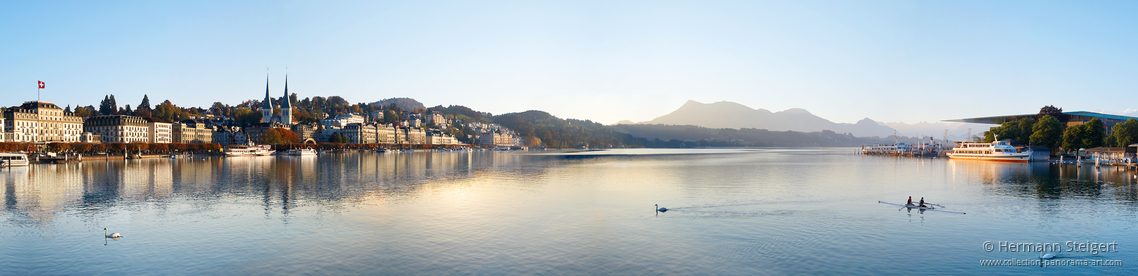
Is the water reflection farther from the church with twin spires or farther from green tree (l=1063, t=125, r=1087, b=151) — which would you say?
the church with twin spires

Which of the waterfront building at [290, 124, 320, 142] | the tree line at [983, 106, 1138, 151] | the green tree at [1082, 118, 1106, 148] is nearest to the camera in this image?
the tree line at [983, 106, 1138, 151]

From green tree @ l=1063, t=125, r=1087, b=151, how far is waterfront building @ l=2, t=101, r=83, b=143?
151 metres

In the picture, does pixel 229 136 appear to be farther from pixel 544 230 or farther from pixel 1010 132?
pixel 1010 132

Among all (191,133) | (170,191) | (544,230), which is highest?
(191,133)

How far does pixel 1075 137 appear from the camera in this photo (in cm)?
7450

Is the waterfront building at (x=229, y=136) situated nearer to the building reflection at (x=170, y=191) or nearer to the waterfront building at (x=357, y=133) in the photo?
→ the waterfront building at (x=357, y=133)

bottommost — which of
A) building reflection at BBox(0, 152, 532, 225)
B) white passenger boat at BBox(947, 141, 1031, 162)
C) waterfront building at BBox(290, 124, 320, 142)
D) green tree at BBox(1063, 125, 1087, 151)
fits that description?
building reflection at BBox(0, 152, 532, 225)

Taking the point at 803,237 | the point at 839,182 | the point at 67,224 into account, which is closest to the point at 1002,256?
the point at 803,237

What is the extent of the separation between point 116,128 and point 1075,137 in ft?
523

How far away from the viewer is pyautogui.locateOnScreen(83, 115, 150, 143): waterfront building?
123875 mm

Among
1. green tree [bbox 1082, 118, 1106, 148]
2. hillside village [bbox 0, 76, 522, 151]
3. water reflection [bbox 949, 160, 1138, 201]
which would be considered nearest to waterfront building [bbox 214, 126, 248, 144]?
hillside village [bbox 0, 76, 522, 151]

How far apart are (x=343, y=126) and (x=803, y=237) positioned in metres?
198

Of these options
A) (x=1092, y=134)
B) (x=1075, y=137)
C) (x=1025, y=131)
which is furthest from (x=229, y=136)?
(x=1092, y=134)

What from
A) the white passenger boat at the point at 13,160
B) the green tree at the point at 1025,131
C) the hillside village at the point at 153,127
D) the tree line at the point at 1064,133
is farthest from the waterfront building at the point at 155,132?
the green tree at the point at 1025,131
